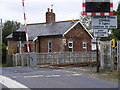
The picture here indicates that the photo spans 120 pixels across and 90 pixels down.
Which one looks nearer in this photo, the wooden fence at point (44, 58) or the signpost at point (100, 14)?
the signpost at point (100, 14)

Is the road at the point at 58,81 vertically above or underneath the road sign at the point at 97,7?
underneath

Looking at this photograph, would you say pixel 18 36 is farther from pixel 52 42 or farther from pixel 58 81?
pixel 58 81

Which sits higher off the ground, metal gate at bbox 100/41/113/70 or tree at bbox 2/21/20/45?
tree at bbox 2/21/20/45

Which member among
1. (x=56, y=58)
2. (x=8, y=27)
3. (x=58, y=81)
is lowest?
(x=58, y=81)

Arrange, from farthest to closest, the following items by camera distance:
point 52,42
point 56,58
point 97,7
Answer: point 52,42, point 56,58, point 97,7

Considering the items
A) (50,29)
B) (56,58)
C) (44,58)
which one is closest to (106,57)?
(56,58)

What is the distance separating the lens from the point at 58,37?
35062 millimetres

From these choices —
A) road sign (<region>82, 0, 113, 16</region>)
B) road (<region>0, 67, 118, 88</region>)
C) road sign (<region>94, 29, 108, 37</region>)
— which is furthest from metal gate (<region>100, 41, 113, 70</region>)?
road (<region>0, 67, 118, 88</region>)

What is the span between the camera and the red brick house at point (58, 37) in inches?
1385

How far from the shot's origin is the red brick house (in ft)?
115

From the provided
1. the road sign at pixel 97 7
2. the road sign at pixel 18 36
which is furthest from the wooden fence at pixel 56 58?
the road sign at pixel 97 7

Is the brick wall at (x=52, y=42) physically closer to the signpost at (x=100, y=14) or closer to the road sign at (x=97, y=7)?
the signpost at (x=100, y=14)

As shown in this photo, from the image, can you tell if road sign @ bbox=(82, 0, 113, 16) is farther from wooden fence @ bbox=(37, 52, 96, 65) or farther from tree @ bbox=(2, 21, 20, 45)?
tree @ bbox=(2, 21, 20, 45)

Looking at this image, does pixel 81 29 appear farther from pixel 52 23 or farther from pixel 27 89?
pixel 27 89
